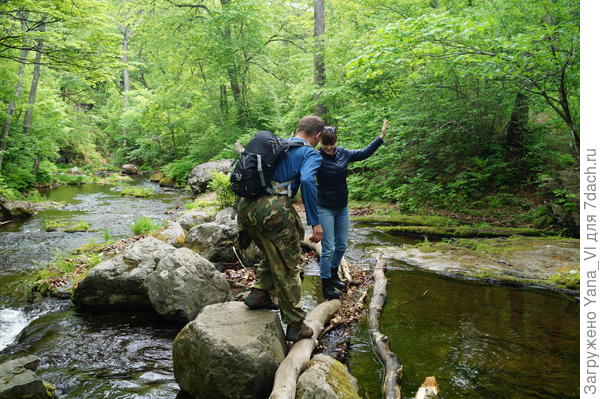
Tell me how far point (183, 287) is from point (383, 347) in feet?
9.55

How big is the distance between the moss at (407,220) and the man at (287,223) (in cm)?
701

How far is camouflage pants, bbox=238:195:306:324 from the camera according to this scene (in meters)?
3.80

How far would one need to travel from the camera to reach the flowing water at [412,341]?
144 inches

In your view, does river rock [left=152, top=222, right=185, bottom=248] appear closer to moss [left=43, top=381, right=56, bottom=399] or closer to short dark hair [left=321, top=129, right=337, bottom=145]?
moss [left=43, top=381, right=56, bottom=399]

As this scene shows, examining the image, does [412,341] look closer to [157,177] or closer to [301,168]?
[301,168]

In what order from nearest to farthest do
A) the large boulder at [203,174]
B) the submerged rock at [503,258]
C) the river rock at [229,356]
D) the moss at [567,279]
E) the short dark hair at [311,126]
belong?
1. the river rock at [229,356]
2. the short dark hair at [311,126]
3. the moss at [567,279]
4. the submerged rock at [503,258]
5. the large boulder at [203,174]

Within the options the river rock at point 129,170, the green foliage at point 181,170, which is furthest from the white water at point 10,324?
the river rock at point 129,170

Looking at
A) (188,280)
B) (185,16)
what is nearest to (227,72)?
(185,16)

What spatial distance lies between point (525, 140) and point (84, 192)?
20538 millimetres

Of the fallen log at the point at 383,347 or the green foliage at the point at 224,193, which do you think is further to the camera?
the green foliage at the point at 224,193

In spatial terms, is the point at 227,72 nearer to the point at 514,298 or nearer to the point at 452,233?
the point at 452,233

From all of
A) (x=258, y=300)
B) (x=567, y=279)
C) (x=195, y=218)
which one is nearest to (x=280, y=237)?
(x=258, y=300)

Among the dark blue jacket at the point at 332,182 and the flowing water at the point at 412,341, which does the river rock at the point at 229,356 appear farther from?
the dark blue jacket at the point at 332,182

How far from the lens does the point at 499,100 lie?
11.4 m
